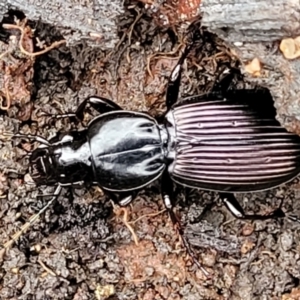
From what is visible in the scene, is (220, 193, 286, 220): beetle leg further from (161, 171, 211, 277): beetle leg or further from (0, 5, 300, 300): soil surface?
(161, 171, 211, 277): beetle leg

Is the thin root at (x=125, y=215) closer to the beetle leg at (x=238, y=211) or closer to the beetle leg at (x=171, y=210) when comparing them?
the beetle leg at (x=171, y=210)

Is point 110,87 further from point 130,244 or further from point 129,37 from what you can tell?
point 130,244

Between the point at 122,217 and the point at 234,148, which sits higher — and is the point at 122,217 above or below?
below

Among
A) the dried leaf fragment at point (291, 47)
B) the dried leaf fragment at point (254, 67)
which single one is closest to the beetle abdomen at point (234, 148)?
the dried leaf fragment at point (254, 67)

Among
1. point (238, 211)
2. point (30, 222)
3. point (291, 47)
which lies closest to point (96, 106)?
point (30, 222)

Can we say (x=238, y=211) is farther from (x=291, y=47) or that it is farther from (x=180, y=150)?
(x=291, y=47)

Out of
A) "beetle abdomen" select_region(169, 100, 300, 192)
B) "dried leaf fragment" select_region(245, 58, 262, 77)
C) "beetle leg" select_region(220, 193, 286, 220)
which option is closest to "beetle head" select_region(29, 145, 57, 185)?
"beetle abdomen" select_region(169, 100, 300, 192)

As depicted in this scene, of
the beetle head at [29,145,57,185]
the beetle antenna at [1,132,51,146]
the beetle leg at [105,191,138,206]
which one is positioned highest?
the beetle antenna at [1,132,51,146]

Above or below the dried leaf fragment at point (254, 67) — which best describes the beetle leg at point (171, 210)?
below
